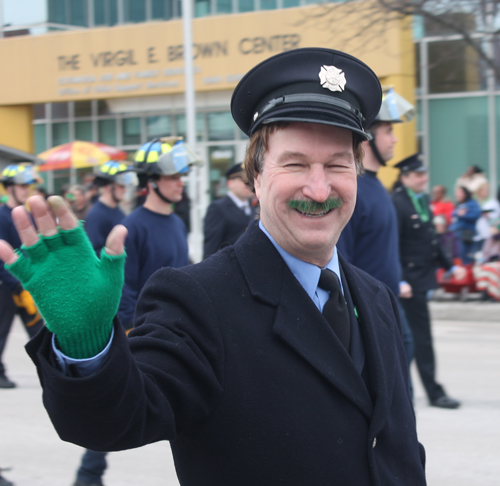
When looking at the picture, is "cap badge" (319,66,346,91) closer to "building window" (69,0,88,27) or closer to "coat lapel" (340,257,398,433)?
"coat lapel" (340,257,398,433)

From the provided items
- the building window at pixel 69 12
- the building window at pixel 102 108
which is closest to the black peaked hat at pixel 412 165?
the building window at pixel 102 108

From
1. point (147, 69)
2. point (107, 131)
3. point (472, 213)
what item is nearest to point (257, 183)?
point (472, 213)

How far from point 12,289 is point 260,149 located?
574 centimetres

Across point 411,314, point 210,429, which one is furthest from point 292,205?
point 411,314

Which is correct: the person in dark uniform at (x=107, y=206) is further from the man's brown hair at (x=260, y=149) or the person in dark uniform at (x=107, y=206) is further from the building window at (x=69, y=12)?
the building window at (x=69, y=12)

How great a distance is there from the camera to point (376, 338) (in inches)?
77.1

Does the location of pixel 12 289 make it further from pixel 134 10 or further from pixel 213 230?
pixel 134 10

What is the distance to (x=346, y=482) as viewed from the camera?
5.51 ft

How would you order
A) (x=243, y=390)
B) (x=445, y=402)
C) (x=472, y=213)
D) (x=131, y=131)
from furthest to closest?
1. (x=131, y=131)
2. (x=472, y=213)
3. (x=445, y=402)
4. (x=243, y=390)

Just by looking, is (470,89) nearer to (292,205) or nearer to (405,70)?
(405,70)

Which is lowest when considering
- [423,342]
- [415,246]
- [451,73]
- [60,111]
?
[423,342]

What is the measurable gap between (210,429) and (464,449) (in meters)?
4.09

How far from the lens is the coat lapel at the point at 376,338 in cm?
182

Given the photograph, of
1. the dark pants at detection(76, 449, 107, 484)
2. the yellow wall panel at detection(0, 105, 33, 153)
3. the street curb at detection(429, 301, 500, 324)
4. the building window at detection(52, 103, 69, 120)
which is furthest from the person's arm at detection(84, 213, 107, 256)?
the building window at detection(52, 103, 69, 120)
